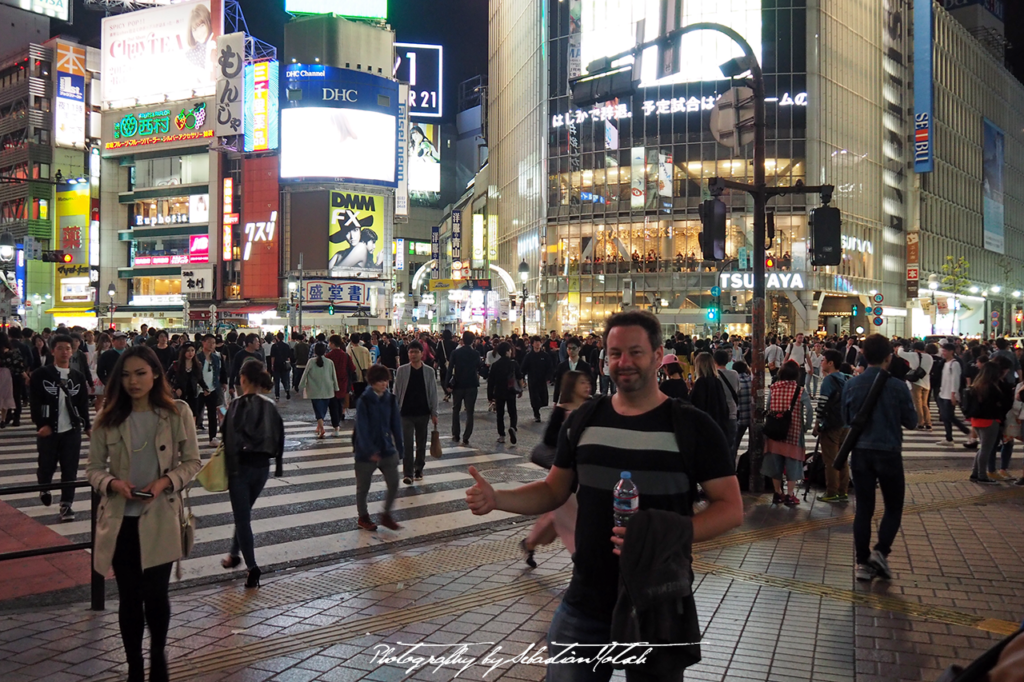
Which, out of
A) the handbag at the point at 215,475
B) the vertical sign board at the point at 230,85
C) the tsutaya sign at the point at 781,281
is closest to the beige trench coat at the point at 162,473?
the handbag at the point at 215,475

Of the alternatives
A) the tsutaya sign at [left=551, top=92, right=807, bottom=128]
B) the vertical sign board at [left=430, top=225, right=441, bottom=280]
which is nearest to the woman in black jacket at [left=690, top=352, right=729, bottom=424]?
the tsutaya sign at [left=551, top=92, right=807, bottom=128]

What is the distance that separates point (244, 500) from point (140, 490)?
2.28 metres

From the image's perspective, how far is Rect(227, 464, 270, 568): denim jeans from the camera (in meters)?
6.34

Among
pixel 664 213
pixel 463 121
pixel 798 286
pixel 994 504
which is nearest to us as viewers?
pixel 994 504

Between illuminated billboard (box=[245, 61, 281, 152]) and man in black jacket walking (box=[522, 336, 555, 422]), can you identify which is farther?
illuminated billboard (box=[245, 61, 281, 152])

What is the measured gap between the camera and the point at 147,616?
13.8 ft

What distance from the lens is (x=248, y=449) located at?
6539 millimetres

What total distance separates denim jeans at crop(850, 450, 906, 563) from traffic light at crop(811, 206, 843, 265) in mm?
4709

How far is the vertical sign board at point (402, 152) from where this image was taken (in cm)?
6775

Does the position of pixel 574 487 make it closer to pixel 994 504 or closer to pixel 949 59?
pixel 994 504

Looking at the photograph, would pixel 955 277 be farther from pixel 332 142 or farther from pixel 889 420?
pixel 889 420

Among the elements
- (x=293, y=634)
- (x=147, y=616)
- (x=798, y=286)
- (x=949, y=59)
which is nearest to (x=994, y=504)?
(x=293, y=634)

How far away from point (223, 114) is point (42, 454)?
5987 centimetres

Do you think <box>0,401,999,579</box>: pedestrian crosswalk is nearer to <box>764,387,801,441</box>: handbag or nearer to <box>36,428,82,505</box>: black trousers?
<box>36,428,82,505</box>: black trousers
